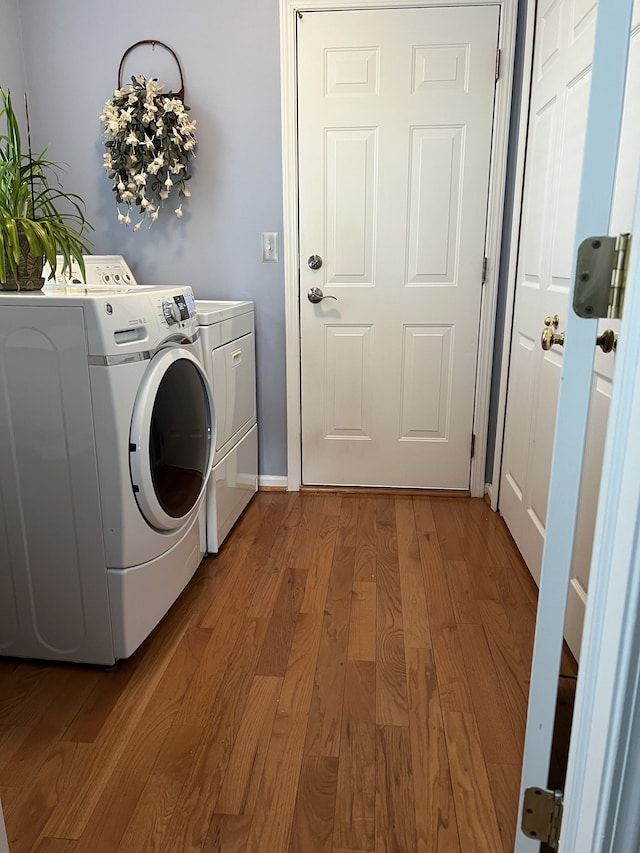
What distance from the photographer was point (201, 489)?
196 centimetres

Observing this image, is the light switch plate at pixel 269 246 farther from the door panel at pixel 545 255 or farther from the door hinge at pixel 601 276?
the door hinge at pixel 601 276

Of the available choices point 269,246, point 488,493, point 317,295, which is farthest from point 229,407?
point 488,493

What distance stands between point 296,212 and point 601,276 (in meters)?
2.14

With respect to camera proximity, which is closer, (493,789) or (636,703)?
(636,703)

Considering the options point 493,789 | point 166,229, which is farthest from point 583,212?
point 166,229

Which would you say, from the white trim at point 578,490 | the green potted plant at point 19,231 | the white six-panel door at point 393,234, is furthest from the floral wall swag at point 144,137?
Result: the white trim at point 578,490

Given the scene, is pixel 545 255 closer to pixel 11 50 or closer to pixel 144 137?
pixel 144 137

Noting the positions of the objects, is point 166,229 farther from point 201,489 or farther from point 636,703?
point 636,703

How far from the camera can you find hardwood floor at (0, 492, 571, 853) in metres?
1.20

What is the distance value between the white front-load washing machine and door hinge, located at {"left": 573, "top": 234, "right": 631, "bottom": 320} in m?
1.03

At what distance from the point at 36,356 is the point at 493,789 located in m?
1.38

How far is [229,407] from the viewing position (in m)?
2.36

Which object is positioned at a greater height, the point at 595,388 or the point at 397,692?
the point at 595,388

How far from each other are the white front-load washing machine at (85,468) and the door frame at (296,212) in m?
1.09
